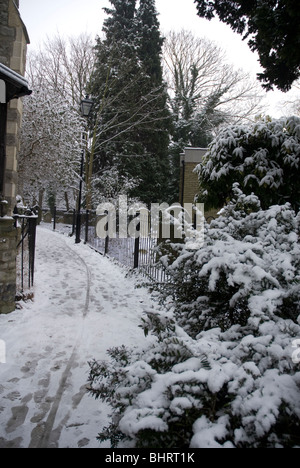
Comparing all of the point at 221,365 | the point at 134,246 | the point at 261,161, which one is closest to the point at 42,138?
the point at 134,246

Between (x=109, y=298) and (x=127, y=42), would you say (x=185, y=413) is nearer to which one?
(x=109, y=298)

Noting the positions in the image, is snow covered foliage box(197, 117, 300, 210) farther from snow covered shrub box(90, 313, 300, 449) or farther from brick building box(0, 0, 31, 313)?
brick building box(0, 0, 31, 313)

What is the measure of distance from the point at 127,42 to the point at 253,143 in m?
19.4

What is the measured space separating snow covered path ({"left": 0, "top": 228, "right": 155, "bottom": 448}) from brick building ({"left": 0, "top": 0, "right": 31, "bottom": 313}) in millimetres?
701

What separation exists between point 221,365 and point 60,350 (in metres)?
2.74

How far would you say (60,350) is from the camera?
12.1 ft

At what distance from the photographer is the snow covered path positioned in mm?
2357

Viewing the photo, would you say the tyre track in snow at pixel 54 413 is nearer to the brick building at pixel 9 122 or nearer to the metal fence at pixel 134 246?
the brick building at pixel 9 122

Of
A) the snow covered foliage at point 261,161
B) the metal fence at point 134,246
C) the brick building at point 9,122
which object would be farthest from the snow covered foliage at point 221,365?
the brick building at point 9,122

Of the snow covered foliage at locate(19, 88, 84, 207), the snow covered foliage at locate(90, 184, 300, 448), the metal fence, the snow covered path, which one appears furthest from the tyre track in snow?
the snow covered foliage at locate(19, 88, 84, 207)

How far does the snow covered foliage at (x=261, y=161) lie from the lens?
4.69 meters

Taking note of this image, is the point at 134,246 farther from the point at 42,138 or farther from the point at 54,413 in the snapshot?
the point at 42,138

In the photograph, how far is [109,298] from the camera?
19.8 ft

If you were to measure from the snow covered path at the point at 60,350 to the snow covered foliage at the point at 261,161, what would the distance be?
282 centimetres
